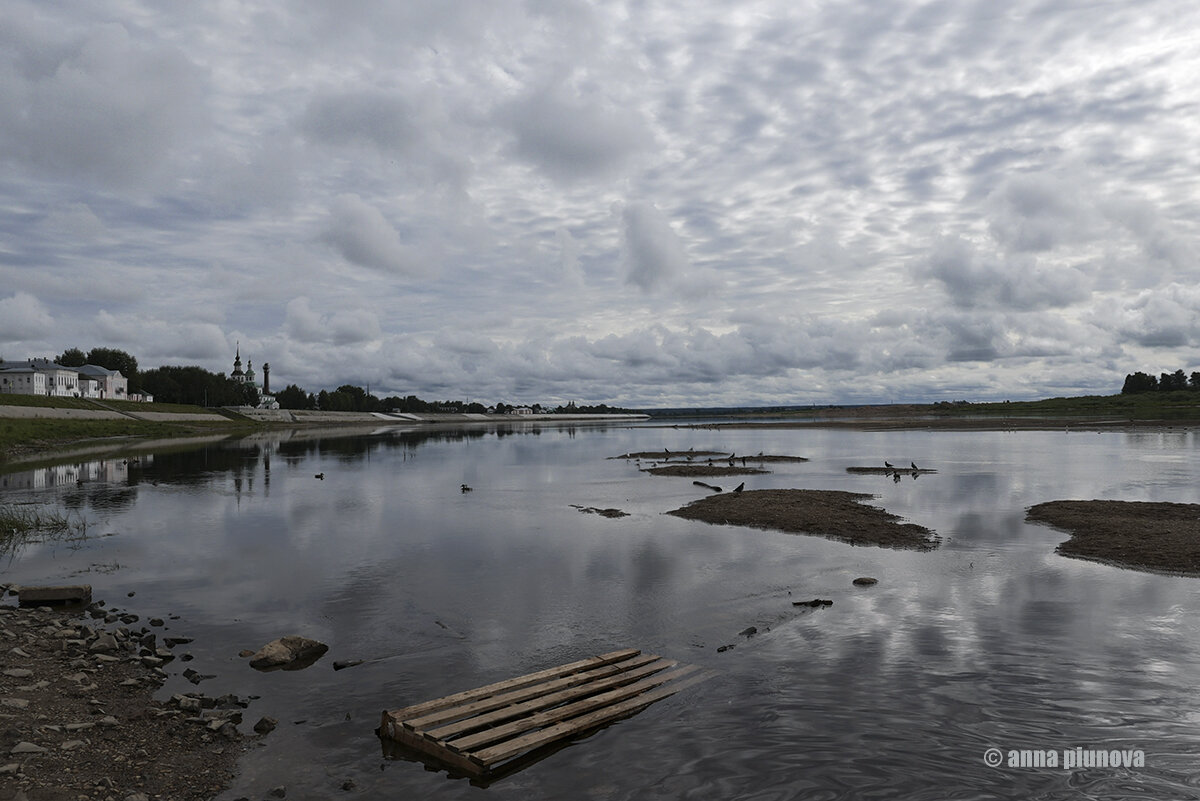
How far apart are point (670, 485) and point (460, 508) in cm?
1894

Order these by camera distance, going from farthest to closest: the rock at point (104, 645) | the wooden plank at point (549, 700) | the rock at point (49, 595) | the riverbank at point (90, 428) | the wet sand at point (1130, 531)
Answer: the riverbank at point (90, 428) → the wet sand at point (1130, 531) → the rock at point (49, 595) → the rock at point (104, 645) → the wooden plank at point (549, 700)

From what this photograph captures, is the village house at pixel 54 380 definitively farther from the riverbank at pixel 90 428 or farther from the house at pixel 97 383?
the riverbank at pixel 90 428

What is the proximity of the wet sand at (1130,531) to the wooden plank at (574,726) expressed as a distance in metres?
20.2

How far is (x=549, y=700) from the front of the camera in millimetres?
12641

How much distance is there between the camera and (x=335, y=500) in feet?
145

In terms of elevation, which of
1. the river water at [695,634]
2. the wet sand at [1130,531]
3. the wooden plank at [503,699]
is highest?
the wet sand at [1130,531]

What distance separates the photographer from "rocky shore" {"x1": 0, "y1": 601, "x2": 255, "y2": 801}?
31.6ft

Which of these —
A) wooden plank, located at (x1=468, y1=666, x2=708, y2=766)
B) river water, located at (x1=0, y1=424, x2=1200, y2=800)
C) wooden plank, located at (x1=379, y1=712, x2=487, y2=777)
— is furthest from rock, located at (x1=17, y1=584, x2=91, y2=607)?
wooden plank, located at (x1=468, y1=666, x2=708, y2=766)

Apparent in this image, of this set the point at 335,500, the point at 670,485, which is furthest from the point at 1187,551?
the point at 335,500

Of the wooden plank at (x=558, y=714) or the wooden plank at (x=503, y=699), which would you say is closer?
the wooden plank at (x=558, y=714)

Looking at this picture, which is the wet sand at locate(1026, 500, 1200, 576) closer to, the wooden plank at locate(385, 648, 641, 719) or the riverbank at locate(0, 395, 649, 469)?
the wooden plank at locate(385, 648, 641, 719)

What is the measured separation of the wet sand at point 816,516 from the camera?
1187 inches

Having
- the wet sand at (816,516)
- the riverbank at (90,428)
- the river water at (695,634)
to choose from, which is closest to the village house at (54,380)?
the riverbank at (90,428)

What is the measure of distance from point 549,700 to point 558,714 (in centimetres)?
46
